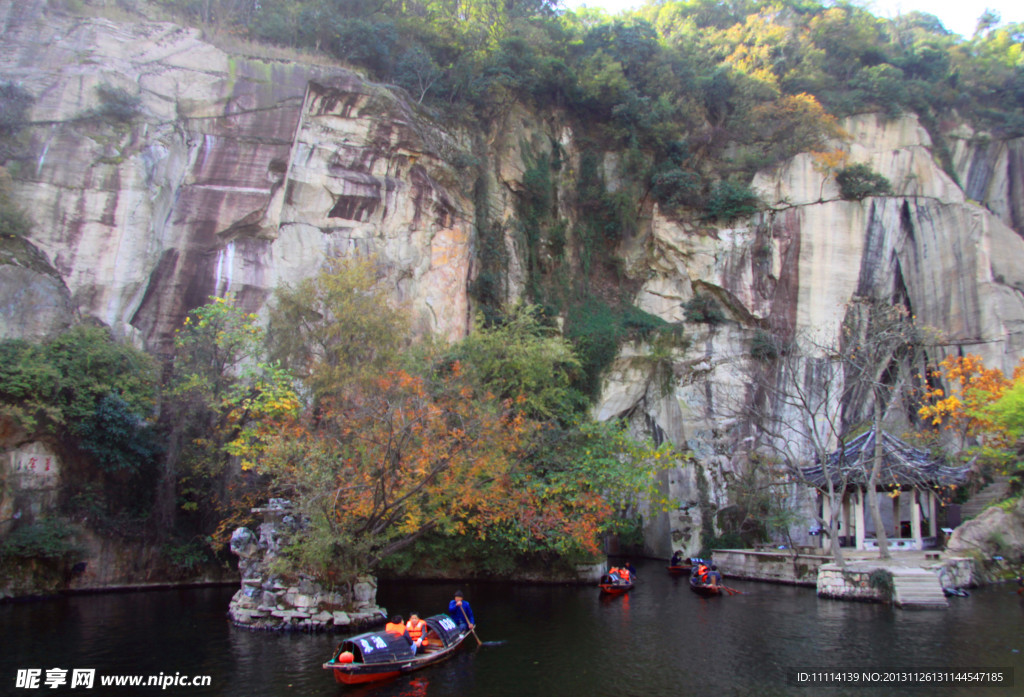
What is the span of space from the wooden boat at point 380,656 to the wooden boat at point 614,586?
8.19 m

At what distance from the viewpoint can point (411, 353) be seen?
67.7ft

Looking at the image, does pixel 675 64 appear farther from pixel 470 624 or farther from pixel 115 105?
pixel 470 624

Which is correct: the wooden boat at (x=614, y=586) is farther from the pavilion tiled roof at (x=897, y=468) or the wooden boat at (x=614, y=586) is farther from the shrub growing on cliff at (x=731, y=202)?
the shrub growing on cliff at (x=731, y=202)

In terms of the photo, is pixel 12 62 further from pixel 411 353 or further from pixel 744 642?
pixel 744 642

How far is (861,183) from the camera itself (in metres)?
30.3

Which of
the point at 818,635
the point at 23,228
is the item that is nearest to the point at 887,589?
the point at 818,635

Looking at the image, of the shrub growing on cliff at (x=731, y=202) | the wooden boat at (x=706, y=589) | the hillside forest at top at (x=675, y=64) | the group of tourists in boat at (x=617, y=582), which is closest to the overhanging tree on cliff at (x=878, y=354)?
the wooden boat at (x=706, y=589)

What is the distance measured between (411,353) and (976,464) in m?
22.0

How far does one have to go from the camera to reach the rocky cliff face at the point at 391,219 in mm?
21406

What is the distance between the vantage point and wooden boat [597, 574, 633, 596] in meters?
19.1

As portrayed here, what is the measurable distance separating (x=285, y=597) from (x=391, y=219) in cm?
1491

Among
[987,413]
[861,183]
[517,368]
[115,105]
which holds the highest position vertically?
[861,183]

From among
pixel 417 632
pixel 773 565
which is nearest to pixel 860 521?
pixel 773 565

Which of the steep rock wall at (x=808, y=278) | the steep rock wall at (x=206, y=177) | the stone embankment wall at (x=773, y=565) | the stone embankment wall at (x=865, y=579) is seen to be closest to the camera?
the stone embankment wall at (x=865, y=579)
